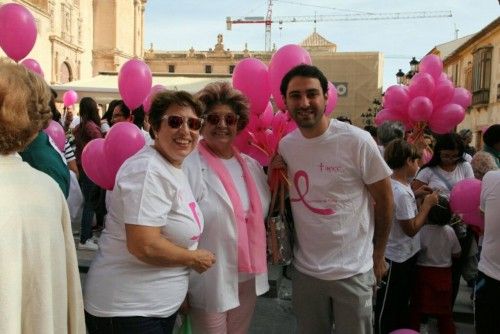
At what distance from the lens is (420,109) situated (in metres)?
4.86

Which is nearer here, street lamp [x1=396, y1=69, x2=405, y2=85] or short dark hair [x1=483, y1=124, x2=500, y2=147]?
short dark hair [x1=483, y1=124, x2=500, y2=147]

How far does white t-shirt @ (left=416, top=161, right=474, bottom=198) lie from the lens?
3680 mm

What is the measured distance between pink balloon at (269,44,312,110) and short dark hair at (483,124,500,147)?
6.63 ft

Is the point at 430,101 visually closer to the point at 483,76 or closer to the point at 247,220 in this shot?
the point at 247,220

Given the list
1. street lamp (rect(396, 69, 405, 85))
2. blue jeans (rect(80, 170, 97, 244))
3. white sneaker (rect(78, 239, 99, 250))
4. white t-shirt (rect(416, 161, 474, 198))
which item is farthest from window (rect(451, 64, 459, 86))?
white sneaker (rect(78, 239, 99, 250))

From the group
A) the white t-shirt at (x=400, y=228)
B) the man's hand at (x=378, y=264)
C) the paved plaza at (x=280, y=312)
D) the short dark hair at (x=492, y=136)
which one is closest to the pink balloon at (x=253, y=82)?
the white t-shirt at (x=400, y=228)

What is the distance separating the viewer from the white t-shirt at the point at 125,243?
5.98ft

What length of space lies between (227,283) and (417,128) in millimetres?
3540

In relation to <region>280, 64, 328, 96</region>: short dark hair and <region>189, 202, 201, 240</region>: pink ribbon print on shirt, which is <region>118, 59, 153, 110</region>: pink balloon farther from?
<region>189, 202, 201, 240</region>: pink ribbon print on shirt

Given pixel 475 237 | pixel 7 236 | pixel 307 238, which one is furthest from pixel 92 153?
pixel 475 237

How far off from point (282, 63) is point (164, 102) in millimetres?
1134

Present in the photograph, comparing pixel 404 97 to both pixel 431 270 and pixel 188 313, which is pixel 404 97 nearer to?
pixel 431 270

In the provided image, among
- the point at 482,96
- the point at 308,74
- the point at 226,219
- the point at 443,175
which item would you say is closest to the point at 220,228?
the point at 226,219

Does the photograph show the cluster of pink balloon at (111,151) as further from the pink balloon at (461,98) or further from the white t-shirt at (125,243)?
the pink balloon at (461,98)
